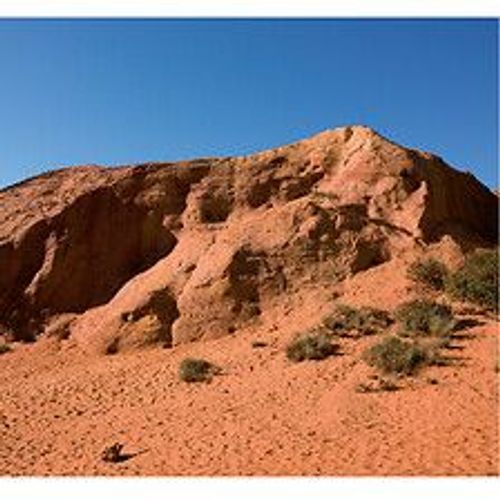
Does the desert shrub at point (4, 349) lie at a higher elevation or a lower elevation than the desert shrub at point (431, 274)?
lower

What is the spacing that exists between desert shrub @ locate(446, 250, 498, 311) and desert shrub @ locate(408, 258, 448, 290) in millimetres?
448

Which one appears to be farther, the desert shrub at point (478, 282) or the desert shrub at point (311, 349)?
the desert shrub at point (478, 282)

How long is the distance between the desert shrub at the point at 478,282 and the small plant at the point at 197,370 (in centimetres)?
623

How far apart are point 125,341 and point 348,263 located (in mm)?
6440

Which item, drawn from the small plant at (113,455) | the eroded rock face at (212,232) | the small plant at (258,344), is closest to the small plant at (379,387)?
the small plant at (258,344)

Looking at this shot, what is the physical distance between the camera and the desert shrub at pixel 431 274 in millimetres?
19562

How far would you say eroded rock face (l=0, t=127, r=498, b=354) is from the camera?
21109 millimetres

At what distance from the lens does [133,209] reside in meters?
25.4

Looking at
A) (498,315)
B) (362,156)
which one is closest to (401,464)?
(498,315)

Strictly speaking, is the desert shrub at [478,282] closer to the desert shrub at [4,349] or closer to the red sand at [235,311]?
the red sand at [235,311]

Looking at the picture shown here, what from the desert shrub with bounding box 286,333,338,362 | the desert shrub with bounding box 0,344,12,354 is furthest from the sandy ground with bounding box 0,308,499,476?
the desert shrub with bounding box 0,344,12,354

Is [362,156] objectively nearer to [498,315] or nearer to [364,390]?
[498,315]

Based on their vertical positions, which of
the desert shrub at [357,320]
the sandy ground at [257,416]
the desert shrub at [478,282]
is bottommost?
the sandy ground at [257,416]

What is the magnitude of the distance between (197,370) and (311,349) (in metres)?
2.57
